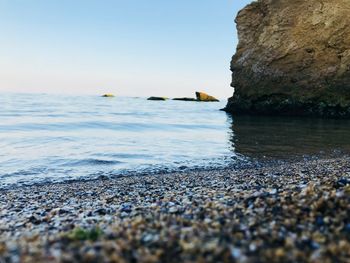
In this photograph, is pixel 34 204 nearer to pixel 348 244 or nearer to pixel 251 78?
pixel 348 244

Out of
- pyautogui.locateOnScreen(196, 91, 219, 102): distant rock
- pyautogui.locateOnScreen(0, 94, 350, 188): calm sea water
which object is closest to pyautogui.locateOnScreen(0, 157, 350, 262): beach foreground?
pyautogui.locateOnScreen(0, 94, 350, 188): calm sea water

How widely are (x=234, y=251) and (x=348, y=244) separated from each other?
1.41 meters

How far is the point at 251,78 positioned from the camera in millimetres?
54469

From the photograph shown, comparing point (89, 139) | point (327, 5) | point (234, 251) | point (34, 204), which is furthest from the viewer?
point (327, 5)

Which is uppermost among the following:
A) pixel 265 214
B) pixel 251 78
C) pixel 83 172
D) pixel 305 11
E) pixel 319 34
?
pixel 305 11

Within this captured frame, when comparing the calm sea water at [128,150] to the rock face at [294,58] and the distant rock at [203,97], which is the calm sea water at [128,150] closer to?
the rock face at [294,58]

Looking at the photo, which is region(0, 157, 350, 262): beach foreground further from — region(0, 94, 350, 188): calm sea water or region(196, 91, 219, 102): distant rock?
region(196, 91, 219, 102): distant rock

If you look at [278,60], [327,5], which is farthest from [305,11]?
[278,60]

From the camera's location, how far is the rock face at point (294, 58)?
4841cm

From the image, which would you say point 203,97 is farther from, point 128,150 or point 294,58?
point 128,150

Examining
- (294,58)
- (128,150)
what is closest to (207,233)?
(128,150)

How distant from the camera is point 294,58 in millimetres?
50844

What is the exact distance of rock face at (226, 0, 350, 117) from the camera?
48406 mm

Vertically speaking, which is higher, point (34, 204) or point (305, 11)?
point (305, 11)
